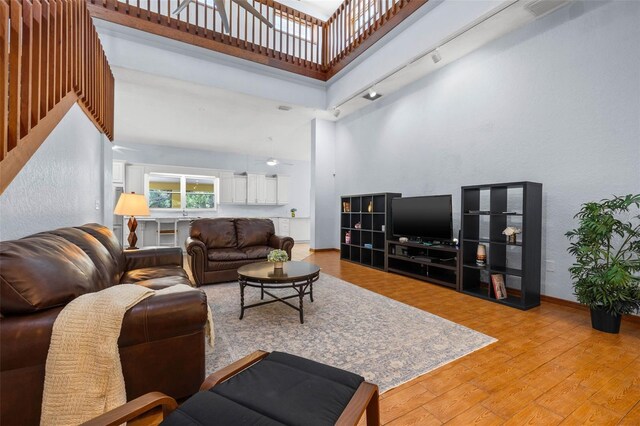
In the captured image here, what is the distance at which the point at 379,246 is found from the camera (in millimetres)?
5504

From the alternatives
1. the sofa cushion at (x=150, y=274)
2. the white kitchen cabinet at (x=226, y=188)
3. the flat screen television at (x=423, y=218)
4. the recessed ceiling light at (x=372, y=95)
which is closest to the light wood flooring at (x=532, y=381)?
the flat screen television at (x=423, y=218)

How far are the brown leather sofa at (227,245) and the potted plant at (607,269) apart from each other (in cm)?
347

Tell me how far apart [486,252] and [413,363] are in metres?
2.54

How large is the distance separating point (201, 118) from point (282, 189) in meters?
3.86

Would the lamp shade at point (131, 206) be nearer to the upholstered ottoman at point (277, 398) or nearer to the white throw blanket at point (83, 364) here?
the white throw blanket at point (83, 364)

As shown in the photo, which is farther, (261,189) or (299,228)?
(299,228)

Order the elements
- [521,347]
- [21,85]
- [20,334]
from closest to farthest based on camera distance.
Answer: [20,334], [21,85], [521,347]

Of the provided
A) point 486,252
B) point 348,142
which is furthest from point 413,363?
point 348,142

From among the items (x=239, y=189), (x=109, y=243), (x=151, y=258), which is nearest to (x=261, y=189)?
(x=239, y=189)

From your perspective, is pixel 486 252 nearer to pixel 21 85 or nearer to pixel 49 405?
pixel 49 405

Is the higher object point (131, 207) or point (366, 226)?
point (131, 207)

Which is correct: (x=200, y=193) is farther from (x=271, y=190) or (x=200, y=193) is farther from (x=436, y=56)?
(x=436, y=56)

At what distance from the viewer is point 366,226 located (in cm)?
591

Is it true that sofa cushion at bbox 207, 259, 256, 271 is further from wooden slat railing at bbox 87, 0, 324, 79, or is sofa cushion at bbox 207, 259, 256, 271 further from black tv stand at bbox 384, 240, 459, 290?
wooden slat railing at bbox 87, 0, 324, 79
